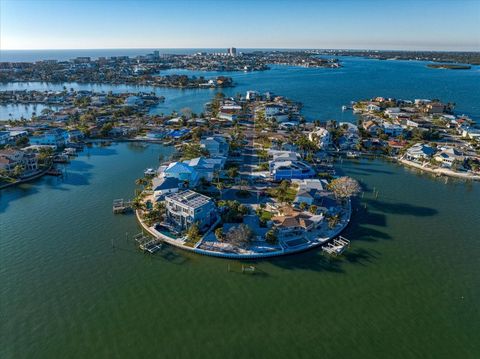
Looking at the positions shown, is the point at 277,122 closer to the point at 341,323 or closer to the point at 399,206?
the point at 399,206

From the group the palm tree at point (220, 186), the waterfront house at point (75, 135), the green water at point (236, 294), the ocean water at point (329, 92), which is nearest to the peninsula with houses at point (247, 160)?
the waterfront house at point (75, 135)

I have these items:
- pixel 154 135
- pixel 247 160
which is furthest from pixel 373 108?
pixel 154 135

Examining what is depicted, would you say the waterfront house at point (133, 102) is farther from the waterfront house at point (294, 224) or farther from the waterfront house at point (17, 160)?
the waterfront house at point (294, 224)

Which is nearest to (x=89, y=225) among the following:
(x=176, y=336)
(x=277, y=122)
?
(x=176, y=336)

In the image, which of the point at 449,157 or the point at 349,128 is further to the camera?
the point at 349,128

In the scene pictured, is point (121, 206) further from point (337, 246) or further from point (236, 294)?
point (337, 246)

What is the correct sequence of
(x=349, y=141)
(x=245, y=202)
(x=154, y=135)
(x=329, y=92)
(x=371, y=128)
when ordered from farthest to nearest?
1. (x=329, y=92)
2. (x=371, y=128)
3. (x=154, y=135)
4. (x=349, y=141)
5. (x=245, y=202)
